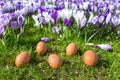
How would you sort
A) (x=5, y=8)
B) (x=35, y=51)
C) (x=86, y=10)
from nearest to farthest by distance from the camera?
(x=35, y=51) → (x=5, y=8) → (x=86, y=10)

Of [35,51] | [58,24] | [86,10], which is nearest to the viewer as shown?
[35,51]

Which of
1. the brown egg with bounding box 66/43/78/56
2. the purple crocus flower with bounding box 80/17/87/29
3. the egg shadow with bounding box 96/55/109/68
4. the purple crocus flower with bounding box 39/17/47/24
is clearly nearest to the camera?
the egg shadow with bounding box 96/55/109/68

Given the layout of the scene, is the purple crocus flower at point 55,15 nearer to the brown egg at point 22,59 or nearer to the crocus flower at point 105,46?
the crocus flower at point 105,46

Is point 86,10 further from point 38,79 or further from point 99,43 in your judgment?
point 38,79

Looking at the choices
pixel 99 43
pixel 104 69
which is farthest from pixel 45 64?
pixel 99 43

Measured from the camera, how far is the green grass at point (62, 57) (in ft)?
14.3

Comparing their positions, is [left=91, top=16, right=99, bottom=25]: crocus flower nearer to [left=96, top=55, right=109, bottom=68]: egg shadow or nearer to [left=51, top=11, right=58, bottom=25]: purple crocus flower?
[left=51, top=11, right=58, bottom=25]: purple crocus flower

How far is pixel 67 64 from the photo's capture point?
4.65 metres

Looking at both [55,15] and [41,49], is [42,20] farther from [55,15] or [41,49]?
[41,49]

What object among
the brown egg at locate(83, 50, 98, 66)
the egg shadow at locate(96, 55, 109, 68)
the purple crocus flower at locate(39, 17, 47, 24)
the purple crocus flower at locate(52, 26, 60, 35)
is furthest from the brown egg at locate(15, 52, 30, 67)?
the purple crocus flower at locate(39, 17, 47, 24)

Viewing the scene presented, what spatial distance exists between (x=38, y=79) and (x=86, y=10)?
3697 mm

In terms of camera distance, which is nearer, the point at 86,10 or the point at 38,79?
the point at 38,79

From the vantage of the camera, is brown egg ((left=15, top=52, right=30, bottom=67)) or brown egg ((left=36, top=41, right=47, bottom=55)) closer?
brown egg ((left=15, top=52, right=30, bottom=67))

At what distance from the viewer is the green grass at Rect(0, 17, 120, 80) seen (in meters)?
4.36
